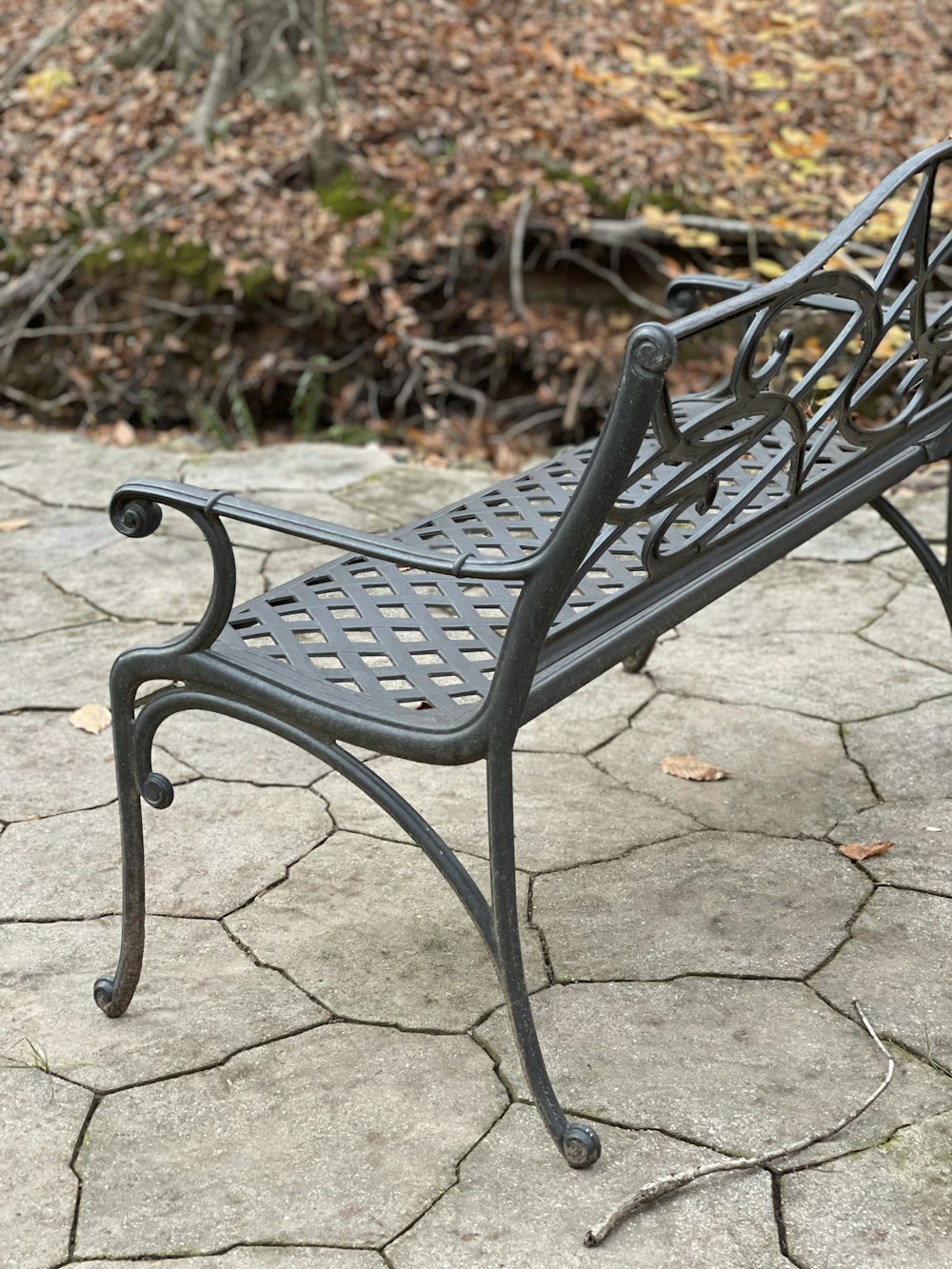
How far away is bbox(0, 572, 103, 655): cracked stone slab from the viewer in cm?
353

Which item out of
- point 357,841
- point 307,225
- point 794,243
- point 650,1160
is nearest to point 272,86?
point 307,225

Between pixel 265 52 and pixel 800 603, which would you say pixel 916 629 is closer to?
pixel 800 603

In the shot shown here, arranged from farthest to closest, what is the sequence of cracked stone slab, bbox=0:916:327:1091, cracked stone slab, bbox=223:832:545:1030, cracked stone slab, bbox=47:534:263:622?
cracked stone slab, bbox=47:534:263:622
cracked stone slab, bbox=223:832:545:1030
cracked stone slab, bbox=0:916:327:1091

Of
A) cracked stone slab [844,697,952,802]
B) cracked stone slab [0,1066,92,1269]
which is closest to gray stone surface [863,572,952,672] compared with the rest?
cracked stone slab [844,697,952,802]

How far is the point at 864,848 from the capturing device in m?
2.56

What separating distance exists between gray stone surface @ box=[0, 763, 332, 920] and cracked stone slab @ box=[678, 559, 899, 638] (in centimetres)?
132

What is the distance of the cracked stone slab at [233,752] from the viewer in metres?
2.84

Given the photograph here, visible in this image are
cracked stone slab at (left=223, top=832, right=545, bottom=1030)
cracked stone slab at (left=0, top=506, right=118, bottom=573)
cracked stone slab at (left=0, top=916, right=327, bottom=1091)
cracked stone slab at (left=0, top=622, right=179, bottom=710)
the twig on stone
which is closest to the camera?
the twig on stone

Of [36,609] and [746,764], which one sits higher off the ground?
[746,764]

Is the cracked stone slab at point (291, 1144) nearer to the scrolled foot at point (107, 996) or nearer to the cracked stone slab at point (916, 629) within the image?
the scrolled foot at point (107, 996)

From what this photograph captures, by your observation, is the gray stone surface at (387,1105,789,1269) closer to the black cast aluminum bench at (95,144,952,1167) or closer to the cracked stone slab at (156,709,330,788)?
the black cast aluminum bench at (95,144,952,1167)

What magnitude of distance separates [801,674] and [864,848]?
2.66 feet

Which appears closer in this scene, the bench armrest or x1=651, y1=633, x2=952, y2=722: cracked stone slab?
the bench armrest

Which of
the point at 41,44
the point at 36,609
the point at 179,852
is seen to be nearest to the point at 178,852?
the point at 179,852
